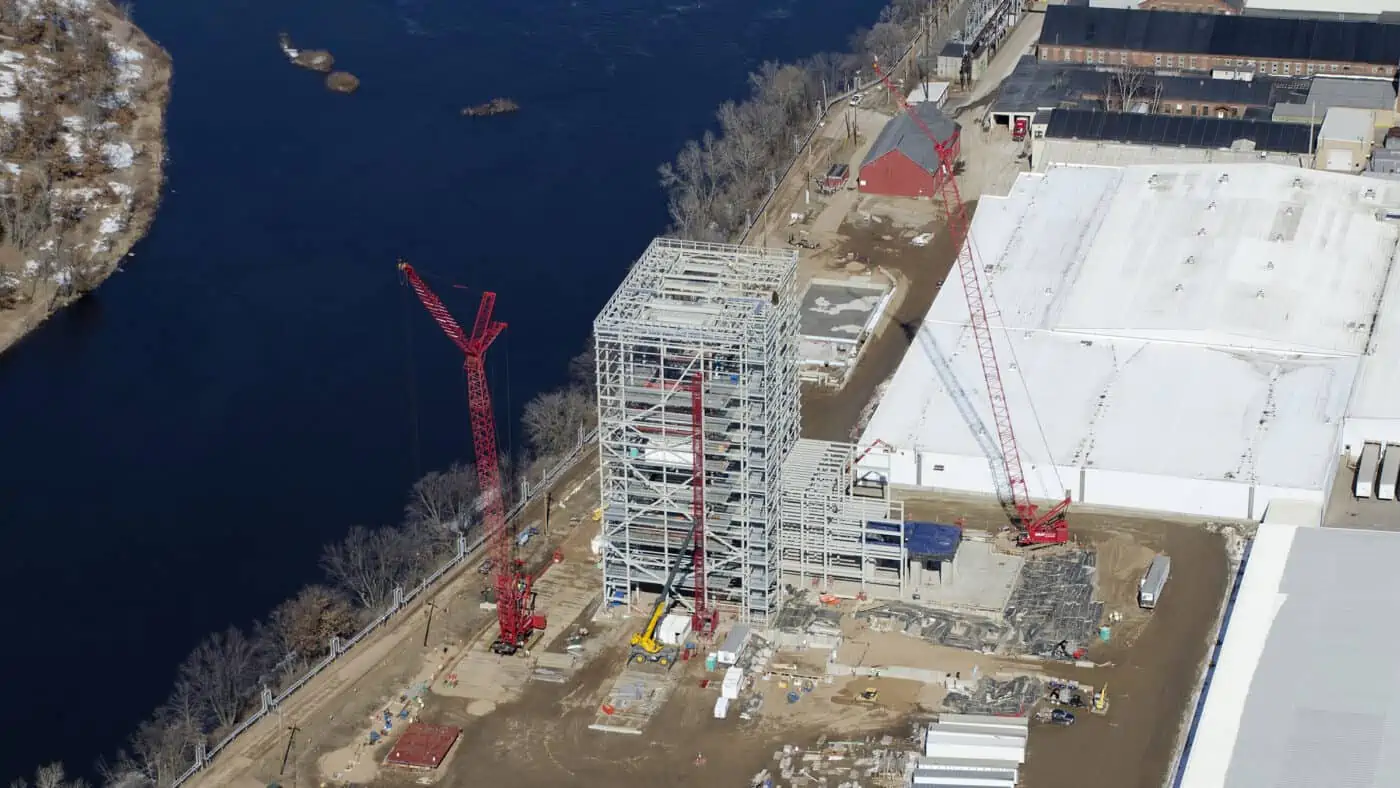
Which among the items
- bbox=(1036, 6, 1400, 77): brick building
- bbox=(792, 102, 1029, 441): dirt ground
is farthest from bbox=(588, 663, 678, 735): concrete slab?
bbox=(1036, 6, 1400, 77): brick building

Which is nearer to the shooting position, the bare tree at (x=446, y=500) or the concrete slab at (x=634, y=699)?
the concrete slab at (x=634, y=699)

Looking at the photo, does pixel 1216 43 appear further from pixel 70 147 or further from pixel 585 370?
pixel 70 147

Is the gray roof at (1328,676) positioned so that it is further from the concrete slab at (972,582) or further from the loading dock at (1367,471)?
the concrete slab at (972,582)

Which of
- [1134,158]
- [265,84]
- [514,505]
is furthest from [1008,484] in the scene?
[265,84]

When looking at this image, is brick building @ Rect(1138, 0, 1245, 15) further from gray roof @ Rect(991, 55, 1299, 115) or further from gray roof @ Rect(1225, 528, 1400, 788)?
gray roof @ Rect(1225, 528, 1400, 788)

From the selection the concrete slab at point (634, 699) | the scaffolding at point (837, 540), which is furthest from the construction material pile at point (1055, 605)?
the concrete slab at point (634, 699)

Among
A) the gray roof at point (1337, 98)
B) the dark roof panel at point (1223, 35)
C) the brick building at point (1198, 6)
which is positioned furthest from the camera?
the brick building at point (1198, 6)
